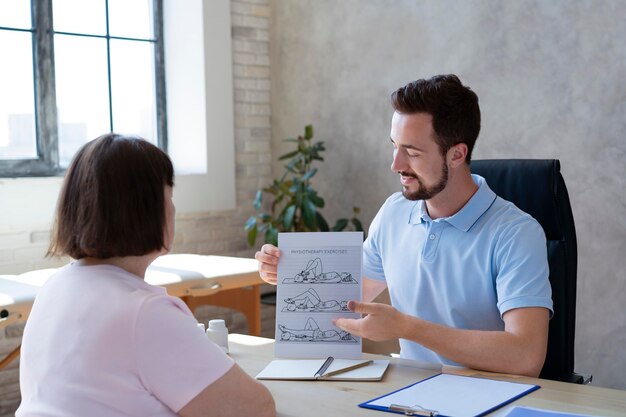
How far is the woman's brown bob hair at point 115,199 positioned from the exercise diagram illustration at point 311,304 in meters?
0.63

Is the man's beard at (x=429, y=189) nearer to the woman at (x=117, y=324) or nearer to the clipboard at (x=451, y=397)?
the clipboard at (x=451, y=397)

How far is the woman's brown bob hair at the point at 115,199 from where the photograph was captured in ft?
4.58

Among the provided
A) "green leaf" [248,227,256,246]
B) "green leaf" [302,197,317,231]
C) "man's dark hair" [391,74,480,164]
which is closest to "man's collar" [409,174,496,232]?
"man's dark hair" [391,74,480,164]

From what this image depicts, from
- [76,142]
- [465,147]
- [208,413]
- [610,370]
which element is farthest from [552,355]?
[76,142]

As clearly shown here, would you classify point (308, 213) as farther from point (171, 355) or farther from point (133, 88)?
point (171, 355)

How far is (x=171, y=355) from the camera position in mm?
1372

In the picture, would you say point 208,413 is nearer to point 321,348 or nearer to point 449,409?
point 449,409

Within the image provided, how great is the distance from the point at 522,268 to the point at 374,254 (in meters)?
0.59

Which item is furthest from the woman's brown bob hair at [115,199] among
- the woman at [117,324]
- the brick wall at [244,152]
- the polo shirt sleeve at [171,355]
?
the brick wall at [244,152]

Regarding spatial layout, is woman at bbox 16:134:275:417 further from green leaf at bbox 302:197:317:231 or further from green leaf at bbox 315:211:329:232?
green leaf at bbox 315:211:329:232

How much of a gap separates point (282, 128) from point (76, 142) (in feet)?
4.12

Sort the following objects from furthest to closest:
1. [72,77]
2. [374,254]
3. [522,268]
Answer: [72,77] < [374,254] < [522,268]

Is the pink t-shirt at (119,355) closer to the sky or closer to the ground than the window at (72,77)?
closer to the ground

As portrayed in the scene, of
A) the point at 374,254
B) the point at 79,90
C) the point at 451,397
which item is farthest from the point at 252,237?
the point at 451,397
